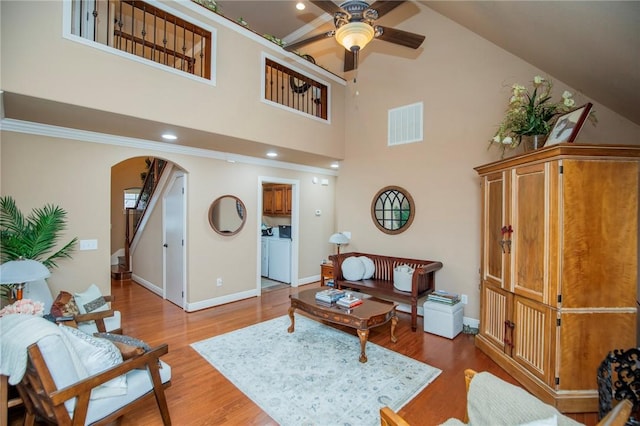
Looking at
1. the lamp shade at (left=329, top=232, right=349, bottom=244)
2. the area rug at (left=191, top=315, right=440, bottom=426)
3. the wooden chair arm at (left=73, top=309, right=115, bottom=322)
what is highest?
the lamp shade at (left=329, top=232, right=349, bottom=244)

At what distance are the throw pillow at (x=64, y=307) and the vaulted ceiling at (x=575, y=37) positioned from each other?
480cm

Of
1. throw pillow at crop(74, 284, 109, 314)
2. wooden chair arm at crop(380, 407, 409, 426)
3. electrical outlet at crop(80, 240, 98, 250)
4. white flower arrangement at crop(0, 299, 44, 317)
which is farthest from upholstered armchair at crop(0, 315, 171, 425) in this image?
electrical outlet at crop(80, 240, 98, 250)

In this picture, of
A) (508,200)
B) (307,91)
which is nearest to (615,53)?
(508,200)

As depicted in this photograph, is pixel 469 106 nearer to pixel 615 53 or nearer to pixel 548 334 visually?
pixel 615 53

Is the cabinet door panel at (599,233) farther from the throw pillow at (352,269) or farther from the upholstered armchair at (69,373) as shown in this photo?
the upholstered armchair at (69,373)

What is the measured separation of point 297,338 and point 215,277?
1.92 meters

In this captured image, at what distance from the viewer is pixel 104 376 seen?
1635 mm

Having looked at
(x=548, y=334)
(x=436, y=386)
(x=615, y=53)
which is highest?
(x=615, y=53)

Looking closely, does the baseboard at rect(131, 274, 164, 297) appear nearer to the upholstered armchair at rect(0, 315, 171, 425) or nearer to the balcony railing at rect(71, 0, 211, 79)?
the upholstered armchair at rect(0, 315, 171, 425)

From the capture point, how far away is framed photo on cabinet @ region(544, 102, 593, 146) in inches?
93.4

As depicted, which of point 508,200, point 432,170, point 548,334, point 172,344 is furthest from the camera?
point 432,170

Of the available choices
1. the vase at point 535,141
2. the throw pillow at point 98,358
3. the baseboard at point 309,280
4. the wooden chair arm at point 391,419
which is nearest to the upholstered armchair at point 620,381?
the wooden chair arm at point 391,419

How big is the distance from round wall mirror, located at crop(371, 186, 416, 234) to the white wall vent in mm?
757

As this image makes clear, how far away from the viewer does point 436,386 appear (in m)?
2.56
